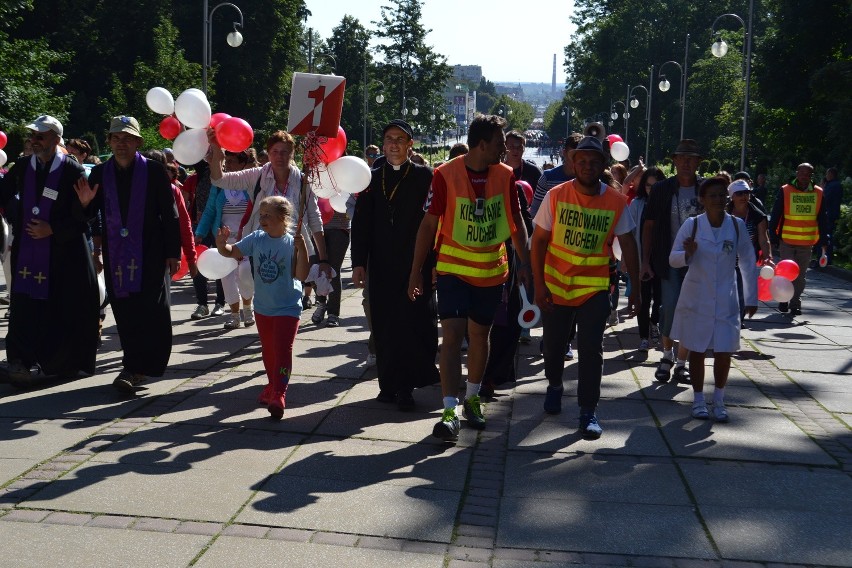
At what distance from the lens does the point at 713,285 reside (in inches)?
285

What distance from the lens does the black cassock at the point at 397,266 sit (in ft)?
23.9

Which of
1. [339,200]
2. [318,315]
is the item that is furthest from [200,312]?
[339,200]

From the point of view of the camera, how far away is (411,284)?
257 inches

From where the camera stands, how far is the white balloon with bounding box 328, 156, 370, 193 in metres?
7.79

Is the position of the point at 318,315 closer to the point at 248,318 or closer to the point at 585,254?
the point at 248,318

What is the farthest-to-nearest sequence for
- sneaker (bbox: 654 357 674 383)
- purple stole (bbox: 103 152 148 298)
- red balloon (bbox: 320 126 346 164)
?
1. sneaker (bbox: 654 357 674 383)
2. red balloon (bbox: 320 126 346 164)
3. purple stole (bbox: 103 152 148 298)

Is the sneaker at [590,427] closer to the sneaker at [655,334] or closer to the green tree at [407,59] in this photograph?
the sneaker at [655,334]

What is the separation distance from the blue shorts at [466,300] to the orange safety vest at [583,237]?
0.50 metres

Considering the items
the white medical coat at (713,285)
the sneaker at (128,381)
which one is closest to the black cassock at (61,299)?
the sneaker at (128,381)

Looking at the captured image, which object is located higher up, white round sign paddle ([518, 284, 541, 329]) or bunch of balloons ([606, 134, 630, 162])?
bunch of balloons ([606, 134, 630, 162])

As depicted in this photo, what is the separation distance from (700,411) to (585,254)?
147 centimetres

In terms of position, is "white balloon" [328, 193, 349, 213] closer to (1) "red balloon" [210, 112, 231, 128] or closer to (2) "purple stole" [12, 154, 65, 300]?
(1) "red balloon" [210, 112, 231, 128]

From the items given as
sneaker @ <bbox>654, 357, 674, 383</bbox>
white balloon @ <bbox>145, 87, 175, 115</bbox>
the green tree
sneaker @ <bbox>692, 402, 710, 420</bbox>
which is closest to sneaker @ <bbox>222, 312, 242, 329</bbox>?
white balloon @ <bbox>145, 87, 175, 115</bbox>

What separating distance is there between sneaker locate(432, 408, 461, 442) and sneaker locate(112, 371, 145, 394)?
7.38ft
